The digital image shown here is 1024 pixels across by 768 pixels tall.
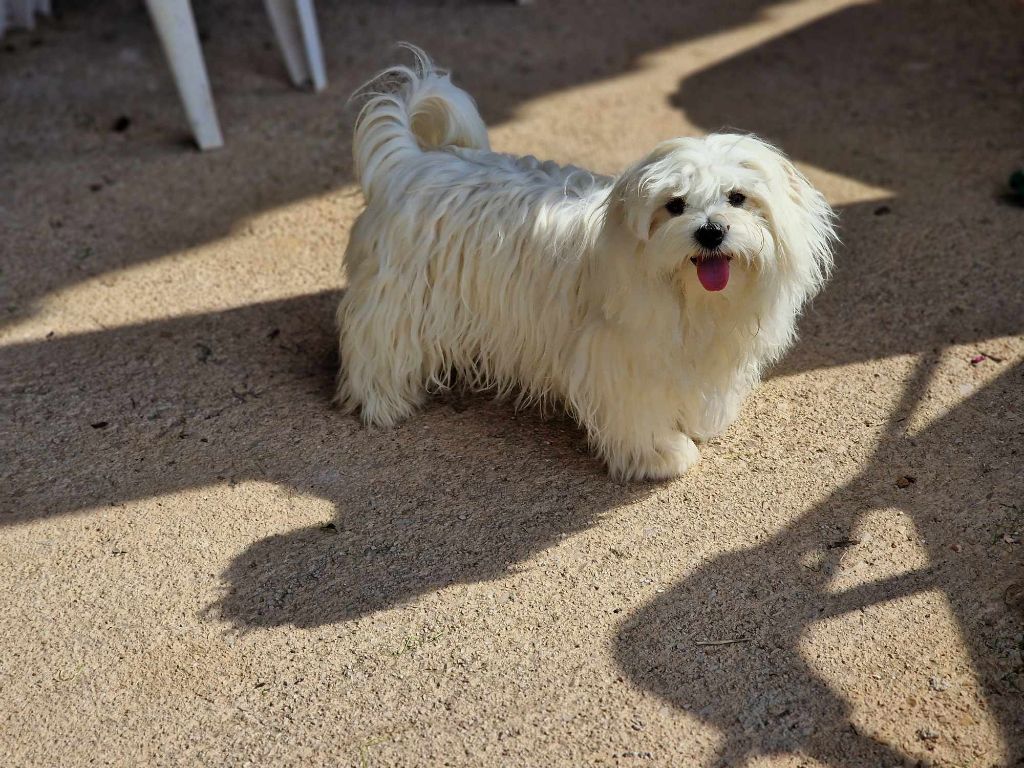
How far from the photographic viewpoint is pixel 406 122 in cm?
354

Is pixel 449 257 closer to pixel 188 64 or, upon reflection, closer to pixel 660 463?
pixel 660 463

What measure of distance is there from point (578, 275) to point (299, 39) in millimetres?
3335

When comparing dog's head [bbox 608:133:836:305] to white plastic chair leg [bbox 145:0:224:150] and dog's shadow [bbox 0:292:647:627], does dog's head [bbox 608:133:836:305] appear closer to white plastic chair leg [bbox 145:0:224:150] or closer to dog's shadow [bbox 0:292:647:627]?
dog's shadow [bbox 0:292:647:627]

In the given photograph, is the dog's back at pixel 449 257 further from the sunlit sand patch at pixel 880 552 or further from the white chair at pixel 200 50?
the white chair at pixel 200 50

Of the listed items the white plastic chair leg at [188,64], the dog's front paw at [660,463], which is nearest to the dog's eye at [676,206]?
the dog's front paw at [660,463]

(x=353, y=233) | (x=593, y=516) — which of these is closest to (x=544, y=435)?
(x=593, y=516)

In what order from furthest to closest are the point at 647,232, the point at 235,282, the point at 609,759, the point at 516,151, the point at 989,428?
the point at 516,151
the point at 235,282
the point at 989,428
the point at 647,232
the point at 609,759

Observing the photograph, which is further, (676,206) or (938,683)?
(676,206)

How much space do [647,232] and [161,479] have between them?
1727mm

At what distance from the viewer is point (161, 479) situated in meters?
3.45

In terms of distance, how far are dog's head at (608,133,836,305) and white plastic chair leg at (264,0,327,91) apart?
3.36 m

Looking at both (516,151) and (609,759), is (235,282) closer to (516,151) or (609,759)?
→ (516,151)

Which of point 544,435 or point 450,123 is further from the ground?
point 450,123

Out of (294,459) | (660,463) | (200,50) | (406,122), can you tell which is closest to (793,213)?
(660,463)
